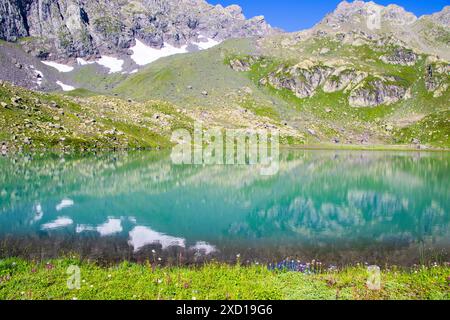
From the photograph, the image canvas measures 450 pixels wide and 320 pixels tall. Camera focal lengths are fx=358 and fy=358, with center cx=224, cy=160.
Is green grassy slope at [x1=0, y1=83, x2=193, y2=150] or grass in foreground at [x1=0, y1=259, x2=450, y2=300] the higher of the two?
green grassy slope at [x1=0, y1=83, x2=193, y2=150]

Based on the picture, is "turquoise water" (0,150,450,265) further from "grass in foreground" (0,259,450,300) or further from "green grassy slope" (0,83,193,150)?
"green grassy slope" (0,83,193,150)

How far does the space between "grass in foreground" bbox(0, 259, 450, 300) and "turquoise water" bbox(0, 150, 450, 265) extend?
16.4 ft

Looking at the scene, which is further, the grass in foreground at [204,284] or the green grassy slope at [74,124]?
the green grassy slope at [74,124]

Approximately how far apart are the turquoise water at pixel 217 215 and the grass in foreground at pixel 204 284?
16.4 ft

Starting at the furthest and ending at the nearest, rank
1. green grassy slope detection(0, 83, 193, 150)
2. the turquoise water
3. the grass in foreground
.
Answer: green grassy slope detection(0, 83, 193, 150)
the turquoise water
the grass in foreground

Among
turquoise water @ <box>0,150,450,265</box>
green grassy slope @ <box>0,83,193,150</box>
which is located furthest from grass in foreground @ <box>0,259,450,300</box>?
green grassy slope @ <box>0,83,193,150</box>

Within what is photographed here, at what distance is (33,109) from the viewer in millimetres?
120750

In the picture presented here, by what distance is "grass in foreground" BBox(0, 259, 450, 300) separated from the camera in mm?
15734

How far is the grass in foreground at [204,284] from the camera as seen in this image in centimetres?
1573

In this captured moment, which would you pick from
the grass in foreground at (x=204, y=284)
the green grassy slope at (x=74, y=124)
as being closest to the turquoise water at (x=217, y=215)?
the grass in foreground at (x=204, y=284)

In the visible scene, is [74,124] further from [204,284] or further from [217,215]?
[204,284]

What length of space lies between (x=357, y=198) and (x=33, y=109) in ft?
361

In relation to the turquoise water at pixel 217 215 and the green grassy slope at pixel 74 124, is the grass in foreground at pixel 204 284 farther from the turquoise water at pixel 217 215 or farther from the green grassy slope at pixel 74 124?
the green grassy slope at pixel 74 124

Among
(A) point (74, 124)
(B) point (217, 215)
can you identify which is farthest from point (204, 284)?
(A) point (74, 124)
